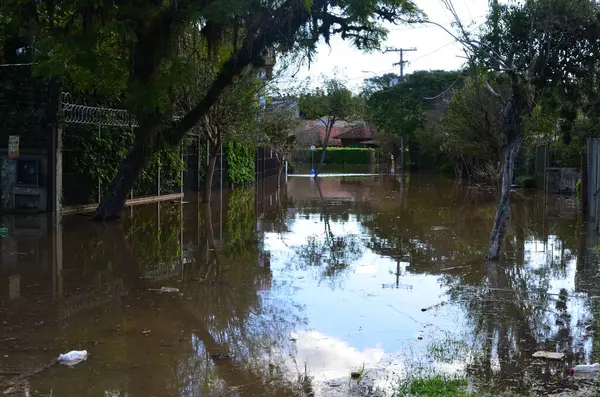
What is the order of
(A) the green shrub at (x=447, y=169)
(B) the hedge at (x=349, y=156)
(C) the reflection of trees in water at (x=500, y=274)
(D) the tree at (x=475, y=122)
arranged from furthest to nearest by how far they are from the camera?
(B) the hedge at (x=349, y=156) < (A) the green shrub at (x=447, y=169) < (D) the tree at (x=475, y=122) < (C) the reflection of trees in water at (x=500, y=274)

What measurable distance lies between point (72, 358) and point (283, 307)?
10.2ft

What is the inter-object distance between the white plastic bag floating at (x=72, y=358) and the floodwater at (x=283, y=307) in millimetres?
81

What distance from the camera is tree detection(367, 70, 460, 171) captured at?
50.1m

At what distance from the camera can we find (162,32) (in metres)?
13.8

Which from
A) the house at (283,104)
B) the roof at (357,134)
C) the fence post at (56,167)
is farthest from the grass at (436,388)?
the roof at (357,134)

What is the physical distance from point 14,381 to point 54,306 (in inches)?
111

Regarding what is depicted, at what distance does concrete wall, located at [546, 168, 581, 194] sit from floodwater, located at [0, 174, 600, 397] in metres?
10.9

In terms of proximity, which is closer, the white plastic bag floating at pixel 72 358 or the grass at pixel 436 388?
the grass at pixel 436 388

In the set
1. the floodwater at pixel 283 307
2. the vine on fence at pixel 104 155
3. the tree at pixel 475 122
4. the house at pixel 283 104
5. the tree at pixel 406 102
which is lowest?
the floodwater at pixel 283 307

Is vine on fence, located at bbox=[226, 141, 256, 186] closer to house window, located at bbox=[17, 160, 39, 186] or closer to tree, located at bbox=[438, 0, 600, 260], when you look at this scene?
house window, located at bbox=[17, 160, 39, 186]

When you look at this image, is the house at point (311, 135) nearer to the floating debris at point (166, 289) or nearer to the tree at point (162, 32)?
the tree at point (162, 32)

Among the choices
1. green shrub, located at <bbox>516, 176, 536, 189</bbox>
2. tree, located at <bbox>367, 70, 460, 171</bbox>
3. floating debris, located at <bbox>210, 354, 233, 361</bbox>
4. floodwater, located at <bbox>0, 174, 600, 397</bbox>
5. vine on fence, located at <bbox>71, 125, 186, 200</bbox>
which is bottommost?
floating debris, located at <bbox>210, 354, 233, 361</bbox>

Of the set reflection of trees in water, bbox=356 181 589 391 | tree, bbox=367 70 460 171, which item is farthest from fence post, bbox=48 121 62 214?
tree, bbox=367 70 460 171

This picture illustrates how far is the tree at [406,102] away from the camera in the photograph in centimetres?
5006
